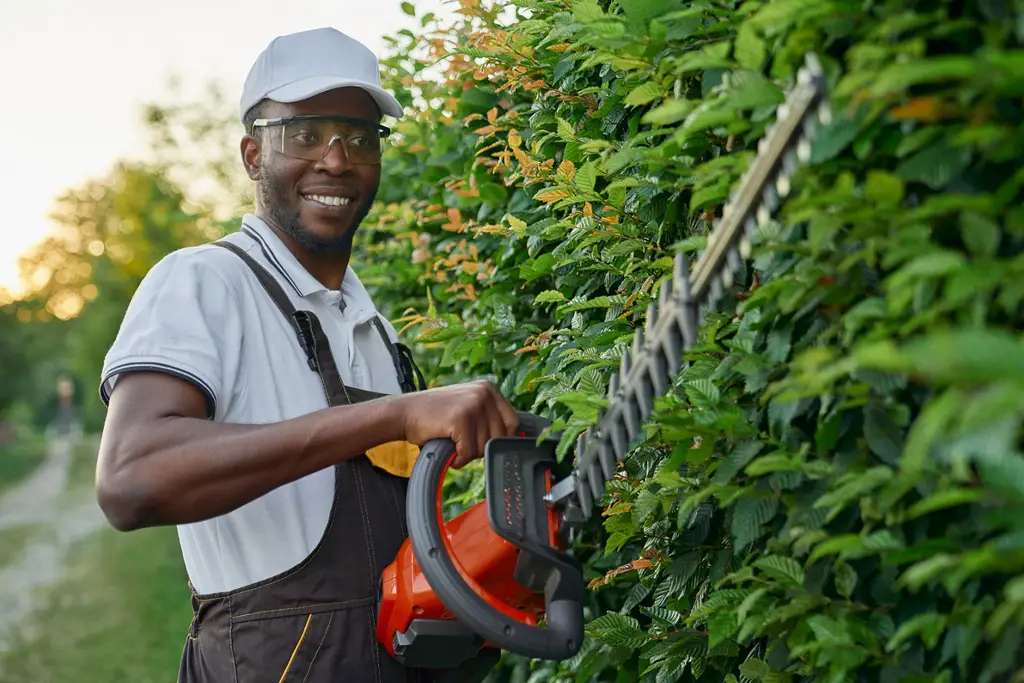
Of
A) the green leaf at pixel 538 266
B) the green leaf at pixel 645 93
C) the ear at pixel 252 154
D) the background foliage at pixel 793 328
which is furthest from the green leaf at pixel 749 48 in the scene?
the ear at pixel 252 154

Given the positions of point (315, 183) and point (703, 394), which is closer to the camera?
point (703, 394)

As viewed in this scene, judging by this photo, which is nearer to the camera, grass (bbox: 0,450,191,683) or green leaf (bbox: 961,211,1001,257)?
green leaf (bbox: 961,211,1001,257)

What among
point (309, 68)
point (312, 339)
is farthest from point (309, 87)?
point (312, 339)

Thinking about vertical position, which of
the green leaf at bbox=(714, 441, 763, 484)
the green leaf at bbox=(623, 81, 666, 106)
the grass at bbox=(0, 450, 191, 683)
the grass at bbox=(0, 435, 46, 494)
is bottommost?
the grass at bbox=(0, 435, 46, 494)

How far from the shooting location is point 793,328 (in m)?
1.70

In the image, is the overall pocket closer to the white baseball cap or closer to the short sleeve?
the short sleeve

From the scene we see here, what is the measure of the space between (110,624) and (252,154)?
8.24 metres

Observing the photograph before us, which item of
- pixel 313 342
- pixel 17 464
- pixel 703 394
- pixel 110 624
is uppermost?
pixel 703 394

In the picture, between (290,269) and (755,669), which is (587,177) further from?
(755,669)

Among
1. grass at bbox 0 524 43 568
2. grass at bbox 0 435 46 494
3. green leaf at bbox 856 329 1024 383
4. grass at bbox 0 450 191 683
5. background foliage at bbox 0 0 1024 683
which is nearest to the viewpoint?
green leaf at bbox 856 329 1024 383

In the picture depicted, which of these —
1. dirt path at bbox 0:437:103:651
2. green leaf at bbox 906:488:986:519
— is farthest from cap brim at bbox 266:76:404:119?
dirt path at bbox 0:437:103:651

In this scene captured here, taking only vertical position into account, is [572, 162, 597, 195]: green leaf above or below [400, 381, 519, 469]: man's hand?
above

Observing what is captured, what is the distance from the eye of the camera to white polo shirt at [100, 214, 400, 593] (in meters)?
2.16

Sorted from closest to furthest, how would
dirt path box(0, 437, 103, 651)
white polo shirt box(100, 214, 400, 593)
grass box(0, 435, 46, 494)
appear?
white polo shirt box(100, 214, 400, 593) → dirt path box(0, 437, 103, 651) → grass box(0, 435, 46, 494)
